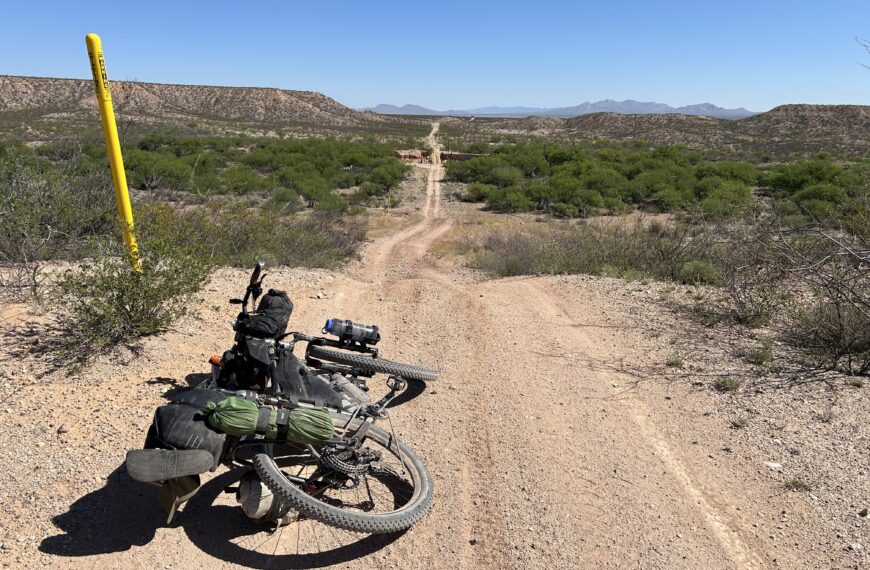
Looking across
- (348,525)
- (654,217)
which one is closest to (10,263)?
(348,525)

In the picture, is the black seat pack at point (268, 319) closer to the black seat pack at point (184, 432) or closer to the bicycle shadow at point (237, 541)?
the black seat pack at point (184, 432)

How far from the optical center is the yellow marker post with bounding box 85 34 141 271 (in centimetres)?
565

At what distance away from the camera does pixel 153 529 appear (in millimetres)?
3605

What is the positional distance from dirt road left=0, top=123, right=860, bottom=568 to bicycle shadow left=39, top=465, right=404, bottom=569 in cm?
1

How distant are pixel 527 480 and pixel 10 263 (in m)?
6.96

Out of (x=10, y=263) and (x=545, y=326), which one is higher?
(x=10, y=263)

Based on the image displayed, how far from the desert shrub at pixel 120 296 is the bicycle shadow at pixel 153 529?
1994mm

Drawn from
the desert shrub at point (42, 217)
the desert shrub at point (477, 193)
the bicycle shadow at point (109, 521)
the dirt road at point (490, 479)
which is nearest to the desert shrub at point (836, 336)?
the dirt road at point (490, 479)

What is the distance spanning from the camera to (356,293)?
939 centimetres

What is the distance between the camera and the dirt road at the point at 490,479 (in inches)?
140

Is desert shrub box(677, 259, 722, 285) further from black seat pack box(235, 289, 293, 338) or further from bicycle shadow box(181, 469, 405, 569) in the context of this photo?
bicycle shadow box(181, 469, 405, 569)

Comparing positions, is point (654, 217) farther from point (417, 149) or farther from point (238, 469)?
point (417, 149)

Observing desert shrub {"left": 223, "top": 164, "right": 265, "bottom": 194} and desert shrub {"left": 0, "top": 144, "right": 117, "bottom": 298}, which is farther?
desert shrub {"left": 223, "top": 164, "right": 265, "bottom": 194}

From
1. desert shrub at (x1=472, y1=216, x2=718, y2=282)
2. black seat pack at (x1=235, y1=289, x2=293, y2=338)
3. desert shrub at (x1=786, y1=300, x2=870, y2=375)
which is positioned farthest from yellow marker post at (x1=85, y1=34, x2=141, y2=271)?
desert shrub at (x1=472, y1=216, x2=718, y2=282)
